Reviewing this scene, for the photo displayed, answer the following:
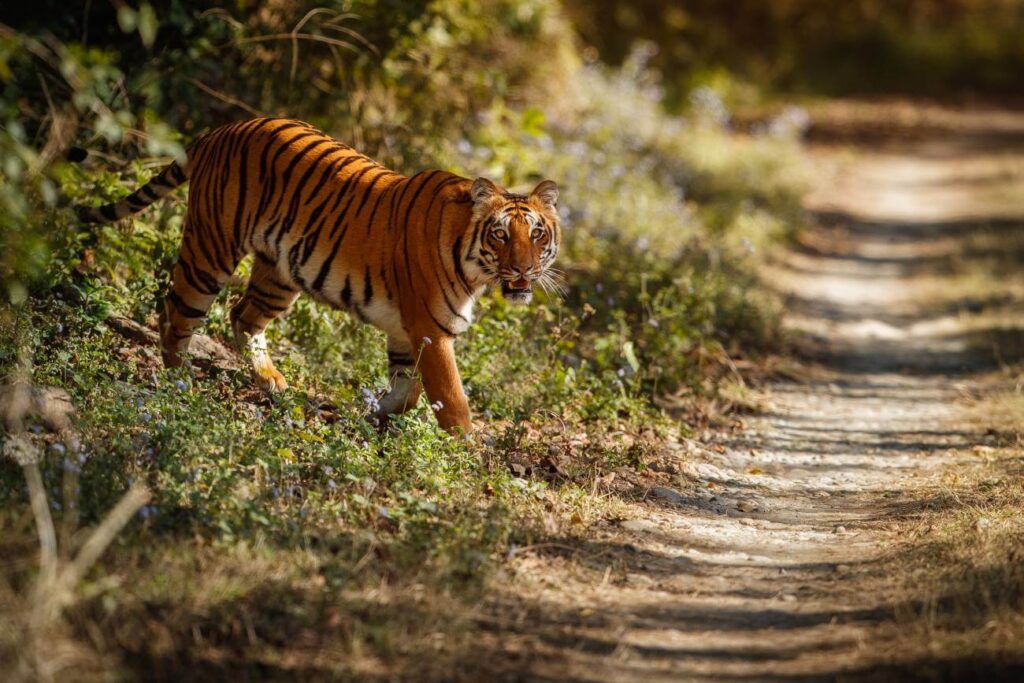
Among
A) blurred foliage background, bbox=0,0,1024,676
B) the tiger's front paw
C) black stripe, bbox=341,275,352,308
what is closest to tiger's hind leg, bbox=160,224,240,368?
blurred foliage background, bbox=0,0,1024,676

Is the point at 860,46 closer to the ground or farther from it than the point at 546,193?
farther from it

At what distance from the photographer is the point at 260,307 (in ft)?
21.6

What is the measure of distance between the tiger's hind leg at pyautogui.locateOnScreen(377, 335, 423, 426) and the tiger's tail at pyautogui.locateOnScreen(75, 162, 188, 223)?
144 cm

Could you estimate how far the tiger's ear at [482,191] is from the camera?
5.72 metres

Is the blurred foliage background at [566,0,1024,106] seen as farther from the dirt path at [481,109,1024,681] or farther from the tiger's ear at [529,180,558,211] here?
the tiger's ear at [529,180,558,211]

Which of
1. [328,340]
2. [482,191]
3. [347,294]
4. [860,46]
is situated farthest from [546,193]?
[860,46]

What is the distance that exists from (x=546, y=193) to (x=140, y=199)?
7.02 feet

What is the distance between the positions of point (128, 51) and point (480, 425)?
341cm

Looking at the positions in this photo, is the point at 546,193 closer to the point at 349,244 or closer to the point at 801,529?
the point at 349,244

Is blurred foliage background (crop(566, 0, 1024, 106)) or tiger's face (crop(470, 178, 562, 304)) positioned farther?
blurred foliage background (crop(566, 0, 1024, 106))

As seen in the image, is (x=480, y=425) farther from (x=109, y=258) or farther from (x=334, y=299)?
(x=109, y=258)

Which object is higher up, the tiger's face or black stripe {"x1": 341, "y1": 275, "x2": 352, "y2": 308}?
the tiger's face

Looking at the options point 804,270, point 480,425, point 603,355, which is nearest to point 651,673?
point 480,425

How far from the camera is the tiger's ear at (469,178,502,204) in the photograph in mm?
5719
